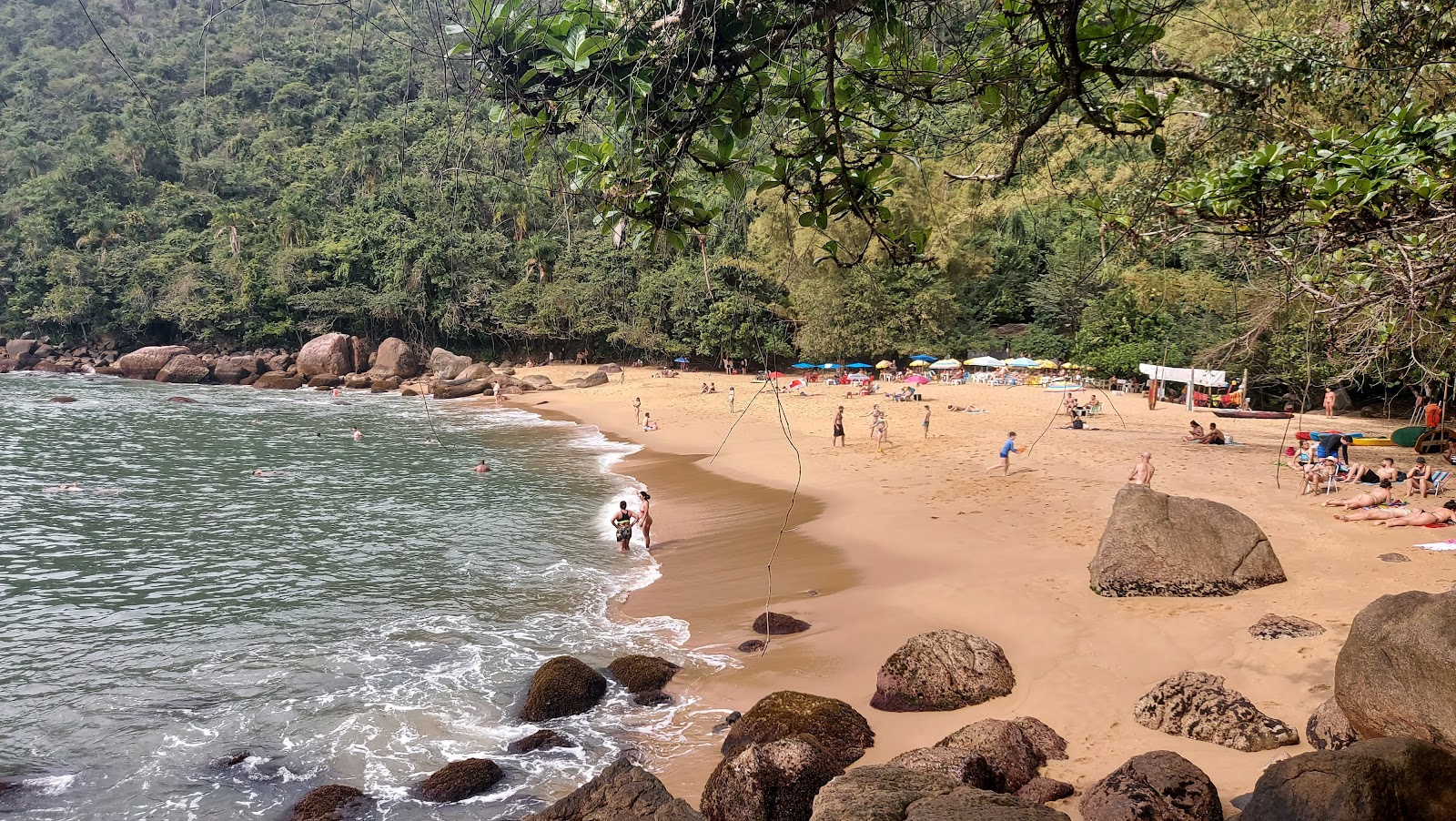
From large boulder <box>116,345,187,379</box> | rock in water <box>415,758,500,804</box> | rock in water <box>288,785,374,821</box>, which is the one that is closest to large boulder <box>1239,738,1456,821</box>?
rock in water <box>415,758,500,804</box>

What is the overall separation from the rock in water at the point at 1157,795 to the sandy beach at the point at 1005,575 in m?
0.48

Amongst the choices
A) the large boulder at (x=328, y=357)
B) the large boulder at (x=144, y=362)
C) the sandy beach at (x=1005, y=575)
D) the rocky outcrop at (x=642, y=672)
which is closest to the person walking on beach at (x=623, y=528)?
the sandy beach at (x=1005, y=575)

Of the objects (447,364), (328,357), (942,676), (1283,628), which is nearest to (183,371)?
(328,357)

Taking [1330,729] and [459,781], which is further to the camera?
[459,781]

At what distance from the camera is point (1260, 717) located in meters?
5.86

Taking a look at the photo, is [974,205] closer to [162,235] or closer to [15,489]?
[15,489]

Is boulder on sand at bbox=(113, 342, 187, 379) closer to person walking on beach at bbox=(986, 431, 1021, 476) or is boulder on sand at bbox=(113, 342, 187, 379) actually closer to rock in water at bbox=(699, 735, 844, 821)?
person walking on beach at bbox=(986, 431, 1021, 476)

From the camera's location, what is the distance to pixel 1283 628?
758 centimetres

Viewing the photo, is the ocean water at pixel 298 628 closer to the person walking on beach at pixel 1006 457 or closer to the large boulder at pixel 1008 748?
the large boulder at pixel 1008 748

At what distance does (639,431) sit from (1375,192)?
84.8 ft

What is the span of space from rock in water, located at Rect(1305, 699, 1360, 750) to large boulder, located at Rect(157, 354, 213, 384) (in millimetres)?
53592

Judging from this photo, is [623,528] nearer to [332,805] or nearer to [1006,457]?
[332,805]

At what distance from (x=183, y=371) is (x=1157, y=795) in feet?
177

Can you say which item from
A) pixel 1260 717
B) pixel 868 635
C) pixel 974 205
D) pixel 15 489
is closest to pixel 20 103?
pixel 15 489
